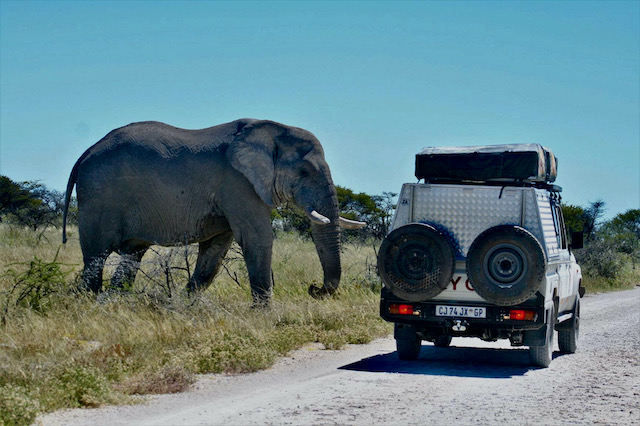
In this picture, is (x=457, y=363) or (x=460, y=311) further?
(x=457, y=363)

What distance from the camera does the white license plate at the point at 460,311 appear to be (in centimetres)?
1065

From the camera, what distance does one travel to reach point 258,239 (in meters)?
14.4

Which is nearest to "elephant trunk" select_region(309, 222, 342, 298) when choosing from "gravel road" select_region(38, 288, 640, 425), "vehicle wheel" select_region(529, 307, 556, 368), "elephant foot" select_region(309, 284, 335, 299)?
"elephant foot" select_region(309, 284, 335, 299)

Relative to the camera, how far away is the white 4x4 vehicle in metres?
10.4

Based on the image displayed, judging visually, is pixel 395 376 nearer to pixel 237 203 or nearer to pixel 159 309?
pixel 159 309

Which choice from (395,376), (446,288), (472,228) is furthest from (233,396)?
(472,228)

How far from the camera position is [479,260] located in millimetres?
10438

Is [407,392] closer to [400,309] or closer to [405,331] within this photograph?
[400,309]

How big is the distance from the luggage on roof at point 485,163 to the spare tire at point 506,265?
123 centimetres

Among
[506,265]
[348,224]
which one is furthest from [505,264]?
[348,224]

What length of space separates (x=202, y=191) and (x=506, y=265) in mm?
6271

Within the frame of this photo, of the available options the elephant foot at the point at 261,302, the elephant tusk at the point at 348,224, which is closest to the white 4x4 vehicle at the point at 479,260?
the elephant foot at the point at 261,302

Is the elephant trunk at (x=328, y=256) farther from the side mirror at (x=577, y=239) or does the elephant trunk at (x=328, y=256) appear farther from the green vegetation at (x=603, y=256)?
the green vegetation at (x=603, y=256)

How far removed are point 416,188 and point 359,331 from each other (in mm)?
2885
